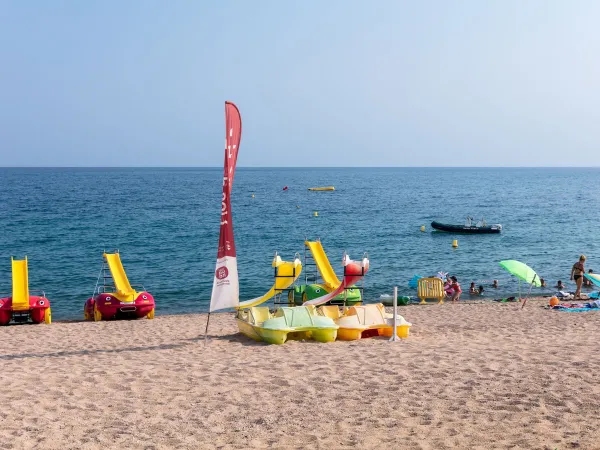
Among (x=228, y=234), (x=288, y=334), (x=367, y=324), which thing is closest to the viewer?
(x=228, y=234)

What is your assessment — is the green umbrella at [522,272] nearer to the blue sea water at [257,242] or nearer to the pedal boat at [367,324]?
the blue sea water at [257,242]

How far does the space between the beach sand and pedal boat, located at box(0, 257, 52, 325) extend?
4808 millimetres

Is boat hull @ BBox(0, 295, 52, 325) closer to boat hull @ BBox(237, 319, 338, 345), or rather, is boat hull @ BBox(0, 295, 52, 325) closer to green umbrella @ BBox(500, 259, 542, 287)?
boat hull @ BBox(237, 319, 338, 345)

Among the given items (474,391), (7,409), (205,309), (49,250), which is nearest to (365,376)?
(474,391)

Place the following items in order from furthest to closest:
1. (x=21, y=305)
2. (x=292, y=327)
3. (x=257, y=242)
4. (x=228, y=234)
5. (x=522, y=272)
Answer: (x=257, y=242), (x=522, y=272), (x=21, y=305), (x=292, y=327), (x=228, y=234)

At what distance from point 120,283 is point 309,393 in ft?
39.7

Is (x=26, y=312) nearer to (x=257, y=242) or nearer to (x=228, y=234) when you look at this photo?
(x=228, y=234)

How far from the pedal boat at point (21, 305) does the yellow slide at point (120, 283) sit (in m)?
2.08

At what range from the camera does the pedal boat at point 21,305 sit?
60.4ft

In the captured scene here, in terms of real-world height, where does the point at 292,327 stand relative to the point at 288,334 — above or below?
above

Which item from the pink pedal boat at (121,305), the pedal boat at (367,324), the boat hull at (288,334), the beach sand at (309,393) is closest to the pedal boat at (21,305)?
the pink pedal boat at (121,305)

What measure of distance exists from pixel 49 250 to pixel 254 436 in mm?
34628

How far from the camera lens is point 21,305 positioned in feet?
60.5

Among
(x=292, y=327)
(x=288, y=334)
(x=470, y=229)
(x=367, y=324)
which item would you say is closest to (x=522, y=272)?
(x=367, y=324)
